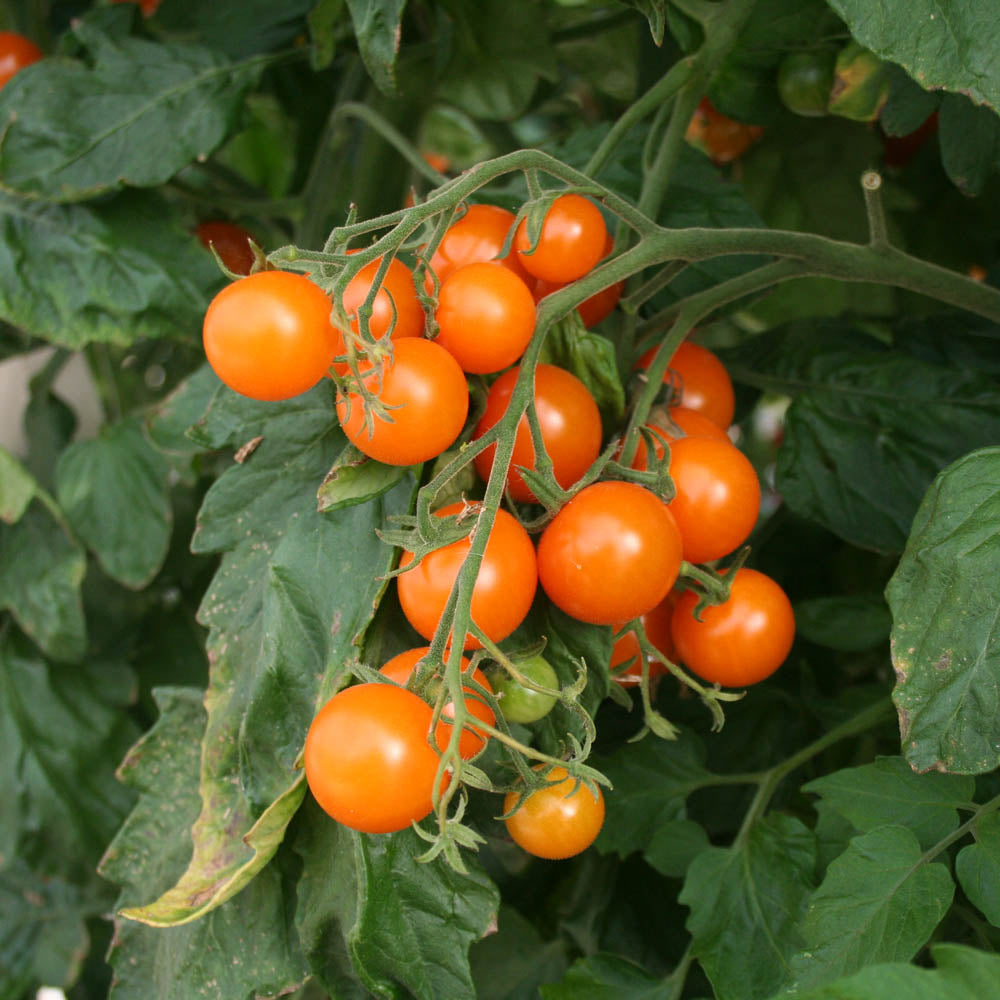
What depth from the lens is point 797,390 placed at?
2.18 feet

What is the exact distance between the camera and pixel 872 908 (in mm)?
412

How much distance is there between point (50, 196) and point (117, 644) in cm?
45

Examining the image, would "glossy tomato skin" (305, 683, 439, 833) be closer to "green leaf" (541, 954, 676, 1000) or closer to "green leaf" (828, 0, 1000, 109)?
"green leaf" (541, 954, 676, 1000)

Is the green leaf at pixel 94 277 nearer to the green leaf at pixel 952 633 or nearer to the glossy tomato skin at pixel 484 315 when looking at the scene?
the glossy tomato skin at pixel 484 315

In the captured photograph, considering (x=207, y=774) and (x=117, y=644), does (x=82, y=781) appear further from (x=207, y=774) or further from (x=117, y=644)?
(x=207, y=774)

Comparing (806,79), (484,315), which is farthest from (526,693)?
(806,79)

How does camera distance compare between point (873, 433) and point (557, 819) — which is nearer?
point (557, 819)

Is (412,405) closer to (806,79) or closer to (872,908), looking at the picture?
(872,908)

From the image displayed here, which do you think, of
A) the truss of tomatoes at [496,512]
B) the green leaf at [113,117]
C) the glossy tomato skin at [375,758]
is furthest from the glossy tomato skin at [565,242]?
the green leaf at [113,117]

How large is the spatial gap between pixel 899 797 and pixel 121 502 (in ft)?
2.10

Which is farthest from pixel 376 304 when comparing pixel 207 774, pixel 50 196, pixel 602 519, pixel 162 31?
pixel 162 31

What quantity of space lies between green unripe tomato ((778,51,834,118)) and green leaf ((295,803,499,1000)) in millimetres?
494

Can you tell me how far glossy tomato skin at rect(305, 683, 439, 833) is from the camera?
14.6 inches

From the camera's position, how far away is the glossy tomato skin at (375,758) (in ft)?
1.21
